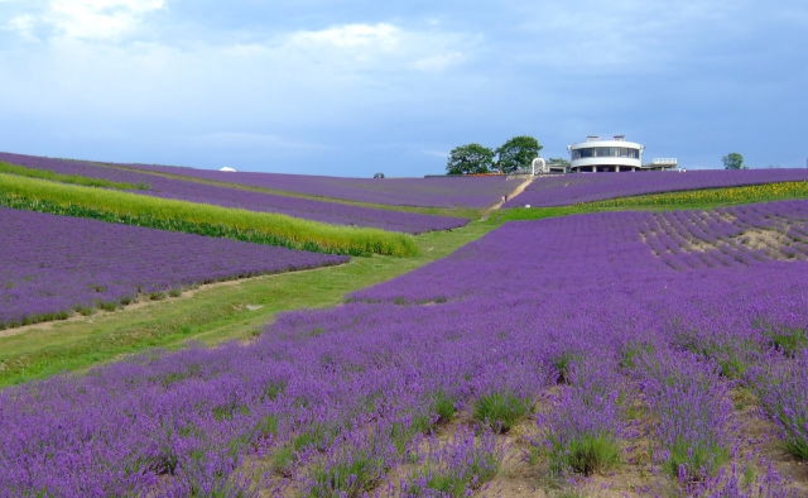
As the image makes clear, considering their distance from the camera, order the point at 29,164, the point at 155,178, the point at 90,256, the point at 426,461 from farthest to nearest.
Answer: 1. the point at 155,178
2. the point at 29,164
3. the point at 90,256
4. the point at 426,461

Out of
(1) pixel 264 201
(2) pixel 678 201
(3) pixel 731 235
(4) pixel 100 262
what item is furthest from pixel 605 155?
(4) pixel 100 262

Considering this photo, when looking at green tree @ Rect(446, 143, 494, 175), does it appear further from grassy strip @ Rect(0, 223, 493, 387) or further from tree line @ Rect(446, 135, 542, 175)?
grassy strip @ Rect(0, 223, 493, 387)

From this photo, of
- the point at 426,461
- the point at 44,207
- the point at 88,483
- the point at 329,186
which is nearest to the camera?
the point at 88,483

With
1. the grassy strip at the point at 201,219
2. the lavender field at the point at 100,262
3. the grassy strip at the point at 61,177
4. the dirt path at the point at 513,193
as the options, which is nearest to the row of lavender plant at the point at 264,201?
the grassy strip at the point at 61,177

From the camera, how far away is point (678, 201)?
49.7m

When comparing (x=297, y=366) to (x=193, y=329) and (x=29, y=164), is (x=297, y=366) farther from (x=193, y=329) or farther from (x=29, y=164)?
(x=29, y=164)

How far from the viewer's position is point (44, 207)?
29094 millimetres

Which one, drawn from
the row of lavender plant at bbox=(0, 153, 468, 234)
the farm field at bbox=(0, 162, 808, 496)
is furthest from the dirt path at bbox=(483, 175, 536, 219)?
the farm field at bbox=(0, 162, 808, 496)

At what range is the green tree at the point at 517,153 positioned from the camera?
126000mm

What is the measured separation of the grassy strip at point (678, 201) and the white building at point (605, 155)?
155 feet

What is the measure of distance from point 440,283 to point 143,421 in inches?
514

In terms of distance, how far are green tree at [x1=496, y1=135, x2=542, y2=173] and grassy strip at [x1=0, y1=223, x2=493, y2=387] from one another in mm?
108235

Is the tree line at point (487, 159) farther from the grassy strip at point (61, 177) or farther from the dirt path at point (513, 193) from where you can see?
the grassy strip at point (61, 177)

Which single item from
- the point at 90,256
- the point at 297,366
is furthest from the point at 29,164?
the point at 297,366
